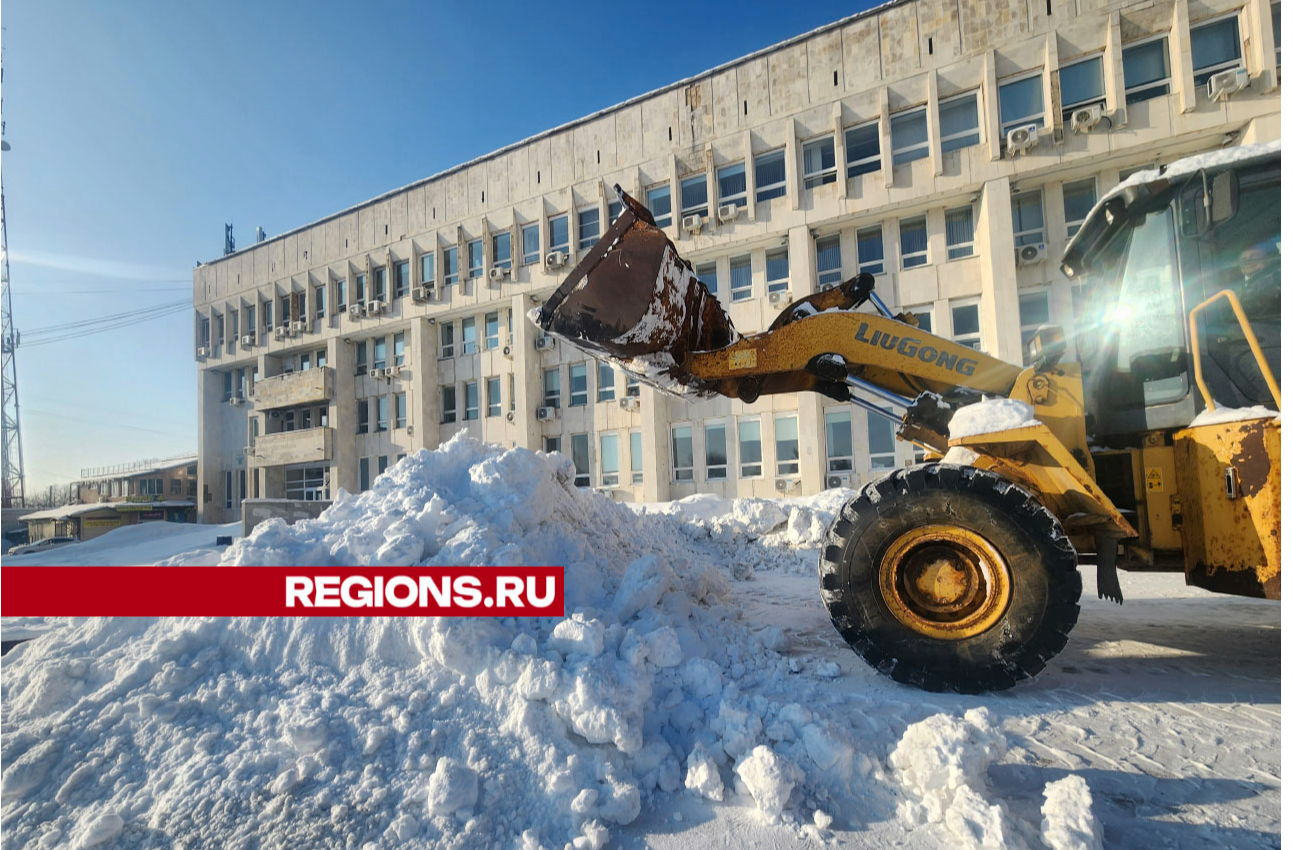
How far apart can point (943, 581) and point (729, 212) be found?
15753 mm

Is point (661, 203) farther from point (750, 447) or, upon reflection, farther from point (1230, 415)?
point (1230, 415)

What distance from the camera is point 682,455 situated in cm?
1892

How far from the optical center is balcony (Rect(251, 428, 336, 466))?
83.6 ft

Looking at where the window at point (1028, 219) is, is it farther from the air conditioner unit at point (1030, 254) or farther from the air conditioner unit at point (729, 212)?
the air conditioner unit at point (729, 212)

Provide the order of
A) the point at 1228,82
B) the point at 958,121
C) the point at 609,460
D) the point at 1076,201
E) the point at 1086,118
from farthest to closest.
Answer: the point at 609,460 → the point at 958,121 → the point at 1076,201 → the point at 1086,118 → the point at 1228,82

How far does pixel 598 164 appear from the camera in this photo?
19.9 meters

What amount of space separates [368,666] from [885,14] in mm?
19588

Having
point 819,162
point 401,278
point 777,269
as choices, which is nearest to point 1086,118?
point 819,162

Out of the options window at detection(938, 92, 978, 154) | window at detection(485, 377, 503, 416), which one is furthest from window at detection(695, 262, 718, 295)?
window at detection(485, 377, 503, 416)

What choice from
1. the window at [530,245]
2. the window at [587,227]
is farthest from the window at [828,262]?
the window at [530,245]

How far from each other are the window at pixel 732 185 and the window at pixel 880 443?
7827 mm

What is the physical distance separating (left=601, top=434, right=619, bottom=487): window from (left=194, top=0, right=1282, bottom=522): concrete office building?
138mm

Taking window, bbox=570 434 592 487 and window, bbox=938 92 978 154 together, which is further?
window, bbox=570 434 592 487

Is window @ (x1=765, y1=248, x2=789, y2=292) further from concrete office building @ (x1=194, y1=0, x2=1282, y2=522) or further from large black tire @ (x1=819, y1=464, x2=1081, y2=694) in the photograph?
large black tire @ (x1=819, y1=464, x2=1081, y2=694)
